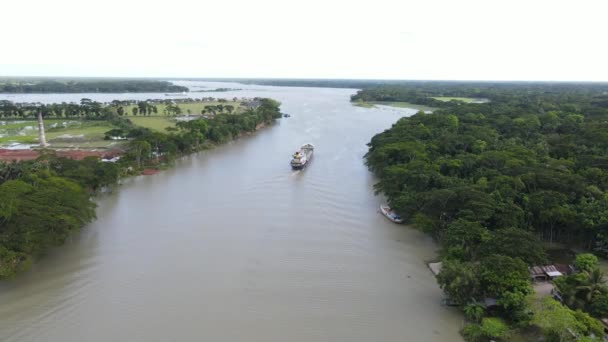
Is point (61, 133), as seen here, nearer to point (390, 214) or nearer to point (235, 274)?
point (235, 274)

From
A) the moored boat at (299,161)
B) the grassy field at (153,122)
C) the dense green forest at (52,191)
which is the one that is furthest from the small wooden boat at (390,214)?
the grassy field at (153,122)

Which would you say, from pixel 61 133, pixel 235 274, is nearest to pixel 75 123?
pixel 61 133

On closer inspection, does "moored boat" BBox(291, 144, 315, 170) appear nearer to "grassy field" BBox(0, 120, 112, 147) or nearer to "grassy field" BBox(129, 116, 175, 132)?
"grassy field" BBox(0, 120, 112, 147)

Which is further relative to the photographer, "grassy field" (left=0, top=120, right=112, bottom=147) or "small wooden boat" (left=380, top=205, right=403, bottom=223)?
"grassy field" (left=0, top=120, right=112, bottom=147)

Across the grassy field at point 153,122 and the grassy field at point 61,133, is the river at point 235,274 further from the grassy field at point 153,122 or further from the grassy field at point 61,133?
the grassy field at point 153,122

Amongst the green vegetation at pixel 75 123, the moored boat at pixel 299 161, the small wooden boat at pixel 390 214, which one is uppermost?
the green vegetation at pixel 75 123

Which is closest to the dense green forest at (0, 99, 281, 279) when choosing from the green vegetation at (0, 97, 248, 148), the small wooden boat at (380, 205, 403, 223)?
the green vegetation at (0, 97, 248, 148)
